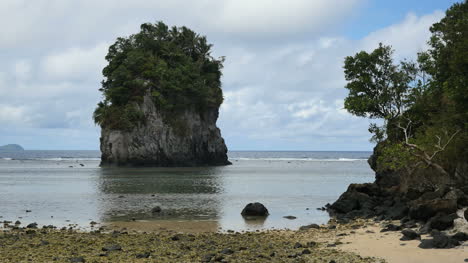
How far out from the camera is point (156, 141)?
9062cm

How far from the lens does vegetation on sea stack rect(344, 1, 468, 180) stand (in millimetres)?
25812

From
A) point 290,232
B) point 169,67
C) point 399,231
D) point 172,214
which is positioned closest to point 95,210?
point 172,214

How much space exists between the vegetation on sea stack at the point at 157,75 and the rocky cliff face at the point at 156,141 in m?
1.45

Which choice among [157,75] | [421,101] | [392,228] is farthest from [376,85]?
[157,75]

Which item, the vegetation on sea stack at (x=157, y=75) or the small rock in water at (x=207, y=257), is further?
the vegetation on sea stack at (x=157, y=75)

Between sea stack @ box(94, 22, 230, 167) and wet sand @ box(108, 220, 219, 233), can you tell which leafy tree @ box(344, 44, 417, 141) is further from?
sea stack @ box(94, 22, 230, 167)

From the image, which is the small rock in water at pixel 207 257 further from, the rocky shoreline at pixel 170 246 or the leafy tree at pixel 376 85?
the leafy tree at pixel 376 85

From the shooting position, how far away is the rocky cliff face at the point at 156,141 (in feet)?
293

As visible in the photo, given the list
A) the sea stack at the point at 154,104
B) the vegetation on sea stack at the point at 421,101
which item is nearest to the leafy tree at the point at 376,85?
the vegetation on sea stack at the point at 421,101

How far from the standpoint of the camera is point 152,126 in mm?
90312

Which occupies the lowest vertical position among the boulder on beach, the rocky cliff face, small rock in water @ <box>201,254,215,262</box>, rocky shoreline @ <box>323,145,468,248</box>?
the boulder on beach

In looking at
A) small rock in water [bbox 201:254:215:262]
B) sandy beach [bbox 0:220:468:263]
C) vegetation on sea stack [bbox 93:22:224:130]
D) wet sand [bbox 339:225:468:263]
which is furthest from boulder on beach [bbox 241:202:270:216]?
vegetation on sea stack [bbox 93:22:224:130]

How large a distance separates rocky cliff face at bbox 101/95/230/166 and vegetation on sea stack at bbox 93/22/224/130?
4.77 feet

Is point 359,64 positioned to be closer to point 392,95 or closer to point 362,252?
point 392,95
